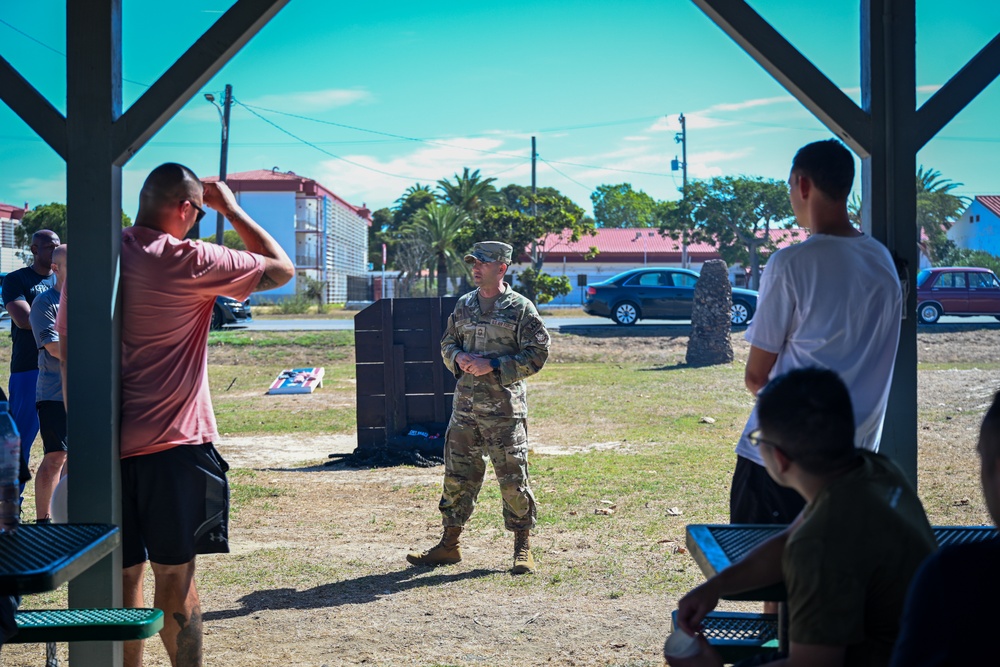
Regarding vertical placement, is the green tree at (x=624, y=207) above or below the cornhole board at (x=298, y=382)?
above

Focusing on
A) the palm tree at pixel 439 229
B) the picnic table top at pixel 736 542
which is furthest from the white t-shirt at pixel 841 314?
the palm tree at pixel 439 229

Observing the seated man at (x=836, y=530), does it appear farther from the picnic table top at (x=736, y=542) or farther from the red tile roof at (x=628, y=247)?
the red tile roof at (x=628, y=247)

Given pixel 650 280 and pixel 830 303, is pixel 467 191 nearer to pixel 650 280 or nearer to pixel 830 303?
pixel 650 280

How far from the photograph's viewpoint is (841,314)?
3.36m

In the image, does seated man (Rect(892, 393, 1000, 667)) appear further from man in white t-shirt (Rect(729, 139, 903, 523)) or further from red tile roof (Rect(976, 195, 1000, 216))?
red tile roof (Rect(976, 195, 1000, 216))

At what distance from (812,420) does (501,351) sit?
4.14m

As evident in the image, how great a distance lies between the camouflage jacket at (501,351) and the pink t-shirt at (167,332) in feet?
9.21

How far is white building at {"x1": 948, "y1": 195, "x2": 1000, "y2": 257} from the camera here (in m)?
35.1

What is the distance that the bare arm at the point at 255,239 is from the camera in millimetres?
3723

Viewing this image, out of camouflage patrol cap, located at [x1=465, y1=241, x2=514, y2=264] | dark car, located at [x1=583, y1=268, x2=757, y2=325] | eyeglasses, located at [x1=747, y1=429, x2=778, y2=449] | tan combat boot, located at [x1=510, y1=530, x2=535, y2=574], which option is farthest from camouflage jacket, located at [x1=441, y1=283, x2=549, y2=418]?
dark car, located at [x1=583, y1=268, x2=757, y2=325]

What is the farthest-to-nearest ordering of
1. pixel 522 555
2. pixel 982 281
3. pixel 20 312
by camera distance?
pixel 982 281 < pixel 20 312 < pixel 522 555

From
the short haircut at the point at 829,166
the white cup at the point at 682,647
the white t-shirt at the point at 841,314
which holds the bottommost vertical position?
the white cup at the point at 682,647

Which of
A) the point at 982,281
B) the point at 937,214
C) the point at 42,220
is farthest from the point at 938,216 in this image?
the point at 42,220

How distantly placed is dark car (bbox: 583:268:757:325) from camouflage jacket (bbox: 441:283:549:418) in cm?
1856
